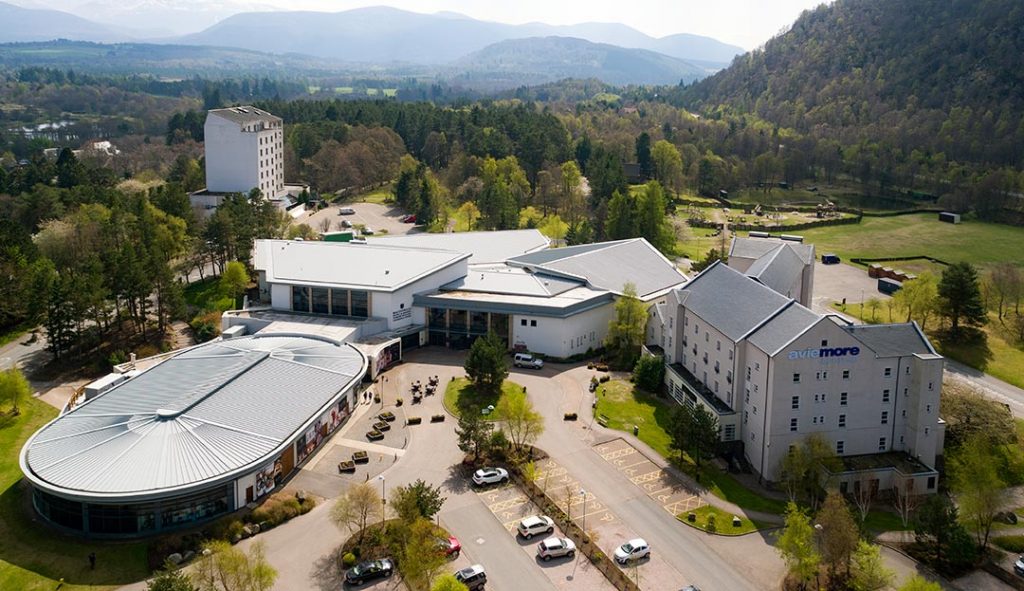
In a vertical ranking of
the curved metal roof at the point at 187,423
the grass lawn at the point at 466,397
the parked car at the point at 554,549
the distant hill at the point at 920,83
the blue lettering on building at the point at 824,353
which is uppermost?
the distant hill at the point at 920,83

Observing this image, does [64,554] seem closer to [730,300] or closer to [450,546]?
[450,546]

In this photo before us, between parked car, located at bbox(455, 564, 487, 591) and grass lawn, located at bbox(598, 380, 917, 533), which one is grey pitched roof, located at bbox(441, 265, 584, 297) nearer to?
grass lawn, located at bbox(598, 380, 917, 533)

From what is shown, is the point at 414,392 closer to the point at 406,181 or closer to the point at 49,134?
the point at 406,181

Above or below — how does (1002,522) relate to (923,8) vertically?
below

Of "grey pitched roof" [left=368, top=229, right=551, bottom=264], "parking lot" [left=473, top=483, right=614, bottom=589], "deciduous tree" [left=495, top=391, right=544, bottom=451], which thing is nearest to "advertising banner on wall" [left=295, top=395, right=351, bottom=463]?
"parking lot" [left=473, top=483, right=614, bottom=589]

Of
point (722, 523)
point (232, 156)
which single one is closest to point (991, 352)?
point (722, 523)

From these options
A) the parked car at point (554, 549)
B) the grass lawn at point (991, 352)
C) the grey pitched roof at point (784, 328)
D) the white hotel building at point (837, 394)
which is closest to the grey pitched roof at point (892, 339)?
the white hotel building at point (837, 394)

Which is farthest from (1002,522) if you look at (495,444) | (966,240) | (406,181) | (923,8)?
(923,8)

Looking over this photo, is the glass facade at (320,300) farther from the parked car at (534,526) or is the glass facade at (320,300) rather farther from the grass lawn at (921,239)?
the grass lawn at (921,239)
